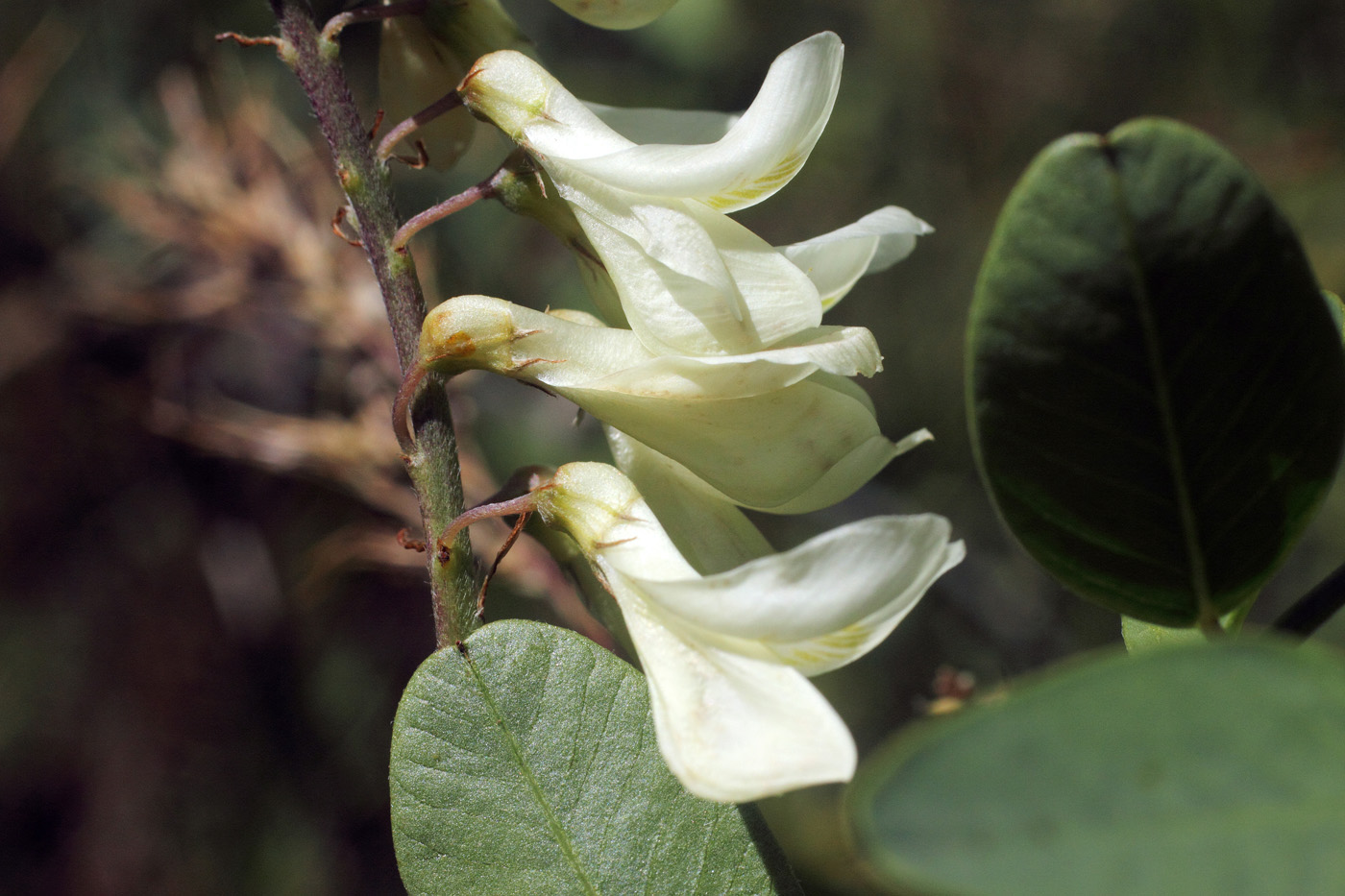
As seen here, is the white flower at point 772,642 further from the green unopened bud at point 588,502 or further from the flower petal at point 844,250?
the flower petal at point 844,250

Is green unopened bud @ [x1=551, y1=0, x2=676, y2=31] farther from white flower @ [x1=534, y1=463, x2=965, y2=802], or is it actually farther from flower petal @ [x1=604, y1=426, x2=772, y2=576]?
white flower @ [x1=534, y1=463, x2=965, y2=802]

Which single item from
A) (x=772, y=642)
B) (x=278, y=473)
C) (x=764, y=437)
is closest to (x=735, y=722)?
(x=772, y=642)

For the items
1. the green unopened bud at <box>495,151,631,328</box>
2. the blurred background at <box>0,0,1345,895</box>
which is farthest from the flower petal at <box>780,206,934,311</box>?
the blurred background at <box>0,0,1345,895</box>

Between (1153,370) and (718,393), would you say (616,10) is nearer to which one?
(718,393)

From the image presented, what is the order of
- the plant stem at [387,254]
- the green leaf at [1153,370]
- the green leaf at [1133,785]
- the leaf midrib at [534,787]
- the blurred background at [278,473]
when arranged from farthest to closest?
the blurred background at [278,473]
the plant stem at [387,254]
the leaf midrib at [534,787]
the green leaf at [1153,370]
the green leaf at [1133,785]

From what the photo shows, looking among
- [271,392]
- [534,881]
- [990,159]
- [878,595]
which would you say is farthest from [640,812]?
[990,159]

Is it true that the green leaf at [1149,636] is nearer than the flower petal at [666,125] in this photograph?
Yes

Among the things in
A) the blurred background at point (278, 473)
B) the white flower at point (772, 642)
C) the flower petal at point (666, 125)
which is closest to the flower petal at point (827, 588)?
the white flower at point (772, 642)

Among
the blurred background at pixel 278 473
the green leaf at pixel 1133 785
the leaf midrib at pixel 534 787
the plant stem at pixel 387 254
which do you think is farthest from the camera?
the blurred background at pixel 278 473
